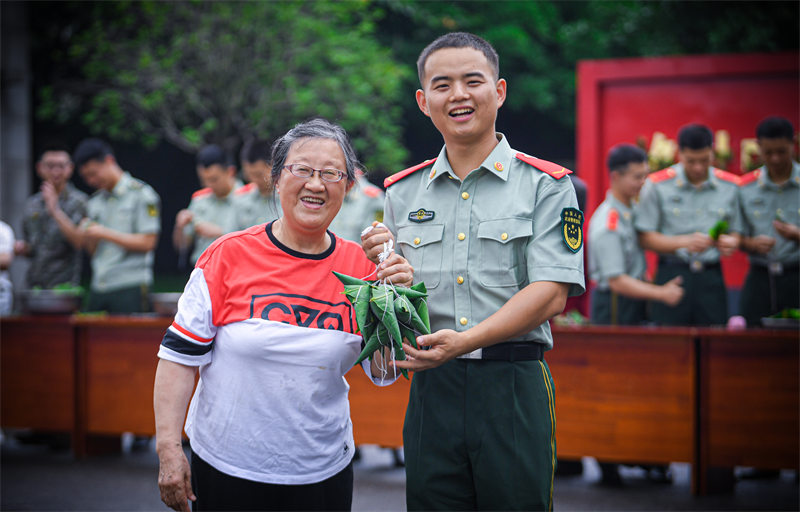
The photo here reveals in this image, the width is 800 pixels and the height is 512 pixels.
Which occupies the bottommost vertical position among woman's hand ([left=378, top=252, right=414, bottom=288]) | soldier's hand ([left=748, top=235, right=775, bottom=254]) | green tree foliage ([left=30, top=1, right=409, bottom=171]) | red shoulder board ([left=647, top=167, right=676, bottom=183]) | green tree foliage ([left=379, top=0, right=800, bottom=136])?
woman's hand ([left=378, top=252, right=414, bottom=288])

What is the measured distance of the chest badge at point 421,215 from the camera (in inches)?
95.2

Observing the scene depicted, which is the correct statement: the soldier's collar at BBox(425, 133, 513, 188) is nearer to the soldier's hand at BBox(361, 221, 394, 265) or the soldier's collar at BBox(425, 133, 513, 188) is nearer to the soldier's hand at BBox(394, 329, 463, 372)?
the soldier's hand at BBox(361, 221, 394, 265)

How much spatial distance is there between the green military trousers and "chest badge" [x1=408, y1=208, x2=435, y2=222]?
440mm

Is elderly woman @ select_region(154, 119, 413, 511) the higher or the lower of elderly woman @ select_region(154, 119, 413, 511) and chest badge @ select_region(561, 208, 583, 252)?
the lower

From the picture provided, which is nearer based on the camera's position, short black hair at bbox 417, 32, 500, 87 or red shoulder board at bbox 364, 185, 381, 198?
short black hair at bbox 417, 32, 500, 87

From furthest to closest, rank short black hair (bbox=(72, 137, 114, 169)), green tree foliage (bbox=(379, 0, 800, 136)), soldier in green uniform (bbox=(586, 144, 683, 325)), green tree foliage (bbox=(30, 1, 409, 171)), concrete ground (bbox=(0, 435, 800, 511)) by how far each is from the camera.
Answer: green tree foliage (bbox=(379, 0, 800, 136)) → green tree foliage (bbox=(30, 1, 409, 171)) → short black hair (bbox=(72, 137, 114, 169)) → soldier in green uniform (bbox=(586, 144, 683, 325)) → concrete ground (bbox=(0, 435, 800, 511))

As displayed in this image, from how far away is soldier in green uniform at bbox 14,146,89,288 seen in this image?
6.54m

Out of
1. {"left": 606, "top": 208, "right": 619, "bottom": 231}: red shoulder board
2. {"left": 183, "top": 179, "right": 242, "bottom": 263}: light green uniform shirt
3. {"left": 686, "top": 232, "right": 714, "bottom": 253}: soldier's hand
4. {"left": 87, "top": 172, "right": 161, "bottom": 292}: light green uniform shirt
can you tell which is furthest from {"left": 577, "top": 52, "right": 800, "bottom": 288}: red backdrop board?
{"left": 87, "top": 172, "right": 161, "bottom": 292}: light green uniform shirt

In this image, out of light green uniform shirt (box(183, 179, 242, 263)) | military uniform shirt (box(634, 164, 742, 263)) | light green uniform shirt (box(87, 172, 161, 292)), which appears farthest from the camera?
light green uniform shirt (box(183, 179, 242, 263))

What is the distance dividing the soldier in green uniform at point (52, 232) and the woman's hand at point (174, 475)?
471 centimetres

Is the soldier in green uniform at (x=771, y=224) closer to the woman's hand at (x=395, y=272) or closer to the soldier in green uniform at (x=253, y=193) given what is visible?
the soldier in green uniform at (x=253, y=193)

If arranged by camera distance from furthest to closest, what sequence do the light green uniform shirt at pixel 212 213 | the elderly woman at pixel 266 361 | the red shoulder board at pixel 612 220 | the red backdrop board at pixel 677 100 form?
1. the red backdrop board at pixel 677 100
2. the light green uniform shirt at pixel 212 213
3. the red shoulder board at pixel 612 220
4. the elderly woman at pixel 266 361

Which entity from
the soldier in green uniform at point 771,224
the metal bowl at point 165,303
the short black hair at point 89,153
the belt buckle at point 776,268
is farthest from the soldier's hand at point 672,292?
the short black hair at point 89,153

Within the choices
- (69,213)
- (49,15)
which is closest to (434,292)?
(69,213)
